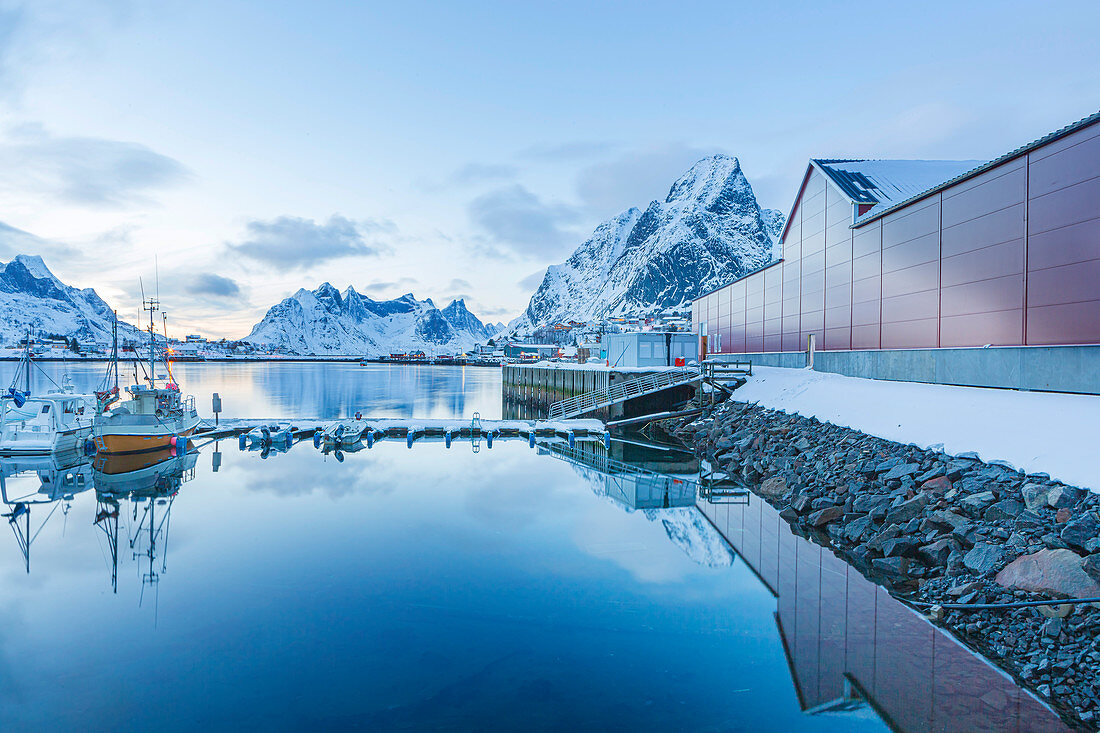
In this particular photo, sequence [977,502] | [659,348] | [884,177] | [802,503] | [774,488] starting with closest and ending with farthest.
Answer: [977,502] → [802,503] → [774,488] → [884,177] → [659,348]

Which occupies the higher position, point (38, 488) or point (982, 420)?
point (982, 420)

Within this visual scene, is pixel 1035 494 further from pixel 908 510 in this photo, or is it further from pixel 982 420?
pixel 982 420

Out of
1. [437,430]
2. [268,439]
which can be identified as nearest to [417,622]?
[437,430]

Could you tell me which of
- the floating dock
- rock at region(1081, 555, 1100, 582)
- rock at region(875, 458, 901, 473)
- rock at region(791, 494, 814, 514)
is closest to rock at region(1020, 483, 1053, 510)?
rock at region(1081, 555, 1100, 582)

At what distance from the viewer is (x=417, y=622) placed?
440 inches

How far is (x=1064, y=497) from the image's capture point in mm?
11258

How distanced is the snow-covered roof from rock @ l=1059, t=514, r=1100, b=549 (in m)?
21.1

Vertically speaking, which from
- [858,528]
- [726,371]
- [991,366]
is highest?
[991,366]

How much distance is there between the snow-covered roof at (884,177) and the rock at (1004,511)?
19.9 m

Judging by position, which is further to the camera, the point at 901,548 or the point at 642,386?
the point at 642,386

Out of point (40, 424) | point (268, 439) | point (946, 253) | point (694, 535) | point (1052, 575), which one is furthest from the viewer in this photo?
point (268, 439)

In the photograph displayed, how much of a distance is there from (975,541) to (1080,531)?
5.84 feet

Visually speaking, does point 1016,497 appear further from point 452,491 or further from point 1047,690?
point 452,491

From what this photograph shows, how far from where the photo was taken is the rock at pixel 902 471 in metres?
15.7
